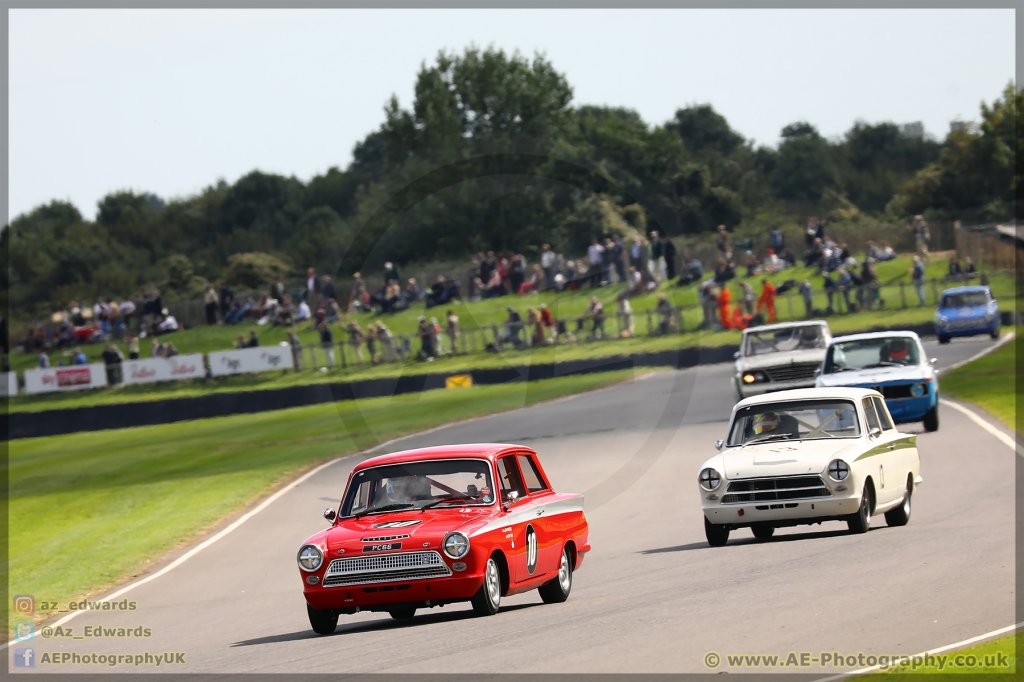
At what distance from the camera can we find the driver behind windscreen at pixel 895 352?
→ 20938 millimetres

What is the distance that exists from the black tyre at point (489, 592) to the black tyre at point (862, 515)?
406 centimetres

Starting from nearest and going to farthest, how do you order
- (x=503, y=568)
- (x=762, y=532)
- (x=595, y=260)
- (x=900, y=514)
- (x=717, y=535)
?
1. (x=503, y=568)
2. (x=717, y=535)
3. (x=900, y=514)
4. (x=762, y=532)
5. (x=595, y=260)

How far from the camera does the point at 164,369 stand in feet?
153

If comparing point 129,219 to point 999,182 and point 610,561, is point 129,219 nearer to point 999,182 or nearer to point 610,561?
point 999,182

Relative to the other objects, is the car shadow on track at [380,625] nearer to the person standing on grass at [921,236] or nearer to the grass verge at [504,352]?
the grass verge at [504,352]

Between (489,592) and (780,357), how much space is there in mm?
15427

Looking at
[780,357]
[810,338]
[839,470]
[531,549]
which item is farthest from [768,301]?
[531,549]

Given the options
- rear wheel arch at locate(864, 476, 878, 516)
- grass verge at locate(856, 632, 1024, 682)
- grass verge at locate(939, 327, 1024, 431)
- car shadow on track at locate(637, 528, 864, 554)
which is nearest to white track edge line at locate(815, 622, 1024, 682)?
grass verge at locate(856, 632, 1024, 682)

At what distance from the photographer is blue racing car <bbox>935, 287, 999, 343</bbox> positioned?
3866 centimetres

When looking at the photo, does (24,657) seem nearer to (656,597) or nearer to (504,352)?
(656,597)

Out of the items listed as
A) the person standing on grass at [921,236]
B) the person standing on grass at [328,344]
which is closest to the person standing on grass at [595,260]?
the person standing on grass at [328,344]

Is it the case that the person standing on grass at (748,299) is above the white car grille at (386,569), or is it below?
above

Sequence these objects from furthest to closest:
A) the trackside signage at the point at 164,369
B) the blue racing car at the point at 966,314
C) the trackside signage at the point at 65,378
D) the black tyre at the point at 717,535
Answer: the trackside signage at the point at 65,378, the trackside signage at the point at 164,369, the blue racing car at the point at 966,314, the black tyre at the point at 717,535

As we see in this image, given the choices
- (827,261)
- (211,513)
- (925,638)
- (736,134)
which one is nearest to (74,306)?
(827,261)
